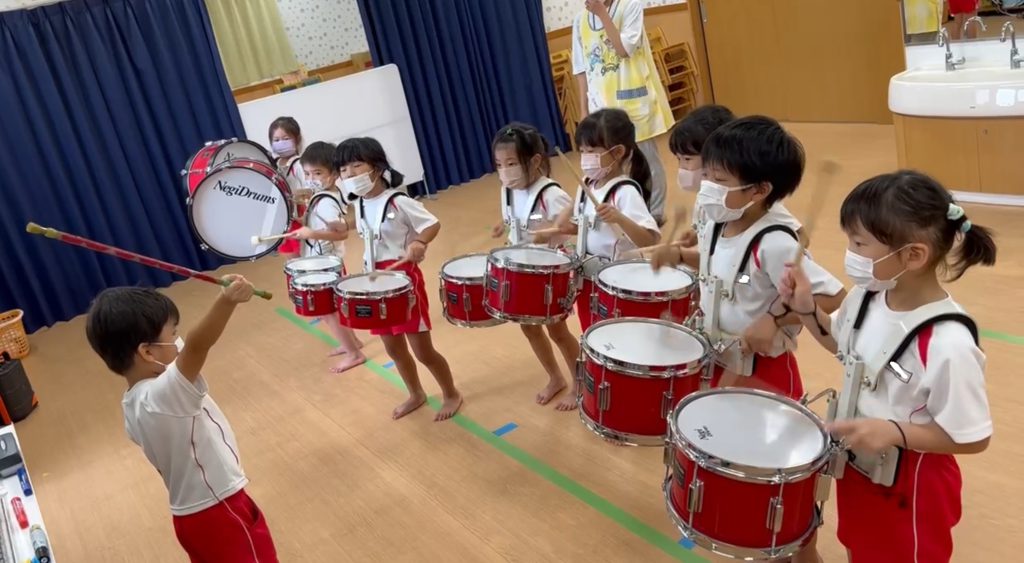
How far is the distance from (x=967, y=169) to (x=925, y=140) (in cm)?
27

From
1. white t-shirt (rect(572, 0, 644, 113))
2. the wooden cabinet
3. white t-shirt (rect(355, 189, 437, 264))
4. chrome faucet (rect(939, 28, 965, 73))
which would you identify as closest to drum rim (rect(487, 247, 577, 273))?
white t-shirt (rect(355, 189, 437, 264))

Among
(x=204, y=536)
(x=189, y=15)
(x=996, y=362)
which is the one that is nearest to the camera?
(x=204, y=536)

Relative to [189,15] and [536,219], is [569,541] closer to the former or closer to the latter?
[536,219]

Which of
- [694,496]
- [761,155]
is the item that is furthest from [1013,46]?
[694,496]

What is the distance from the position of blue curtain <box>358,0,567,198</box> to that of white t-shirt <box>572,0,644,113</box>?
7.28 feet

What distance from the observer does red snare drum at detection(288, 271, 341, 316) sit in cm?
306

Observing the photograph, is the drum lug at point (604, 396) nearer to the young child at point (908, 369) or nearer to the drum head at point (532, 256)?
the young child at point (908, 369)

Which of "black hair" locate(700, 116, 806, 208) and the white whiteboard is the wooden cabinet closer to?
"black hair" locate(700, 116, 806, 208)

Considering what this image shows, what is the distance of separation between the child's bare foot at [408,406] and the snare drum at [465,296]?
1.86ft

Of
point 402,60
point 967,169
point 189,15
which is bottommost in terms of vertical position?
point 967,169

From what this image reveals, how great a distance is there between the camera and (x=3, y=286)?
5242mm

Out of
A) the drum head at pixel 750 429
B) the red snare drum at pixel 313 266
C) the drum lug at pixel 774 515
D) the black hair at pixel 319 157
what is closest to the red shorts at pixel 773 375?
the drum head at pixel 750 429

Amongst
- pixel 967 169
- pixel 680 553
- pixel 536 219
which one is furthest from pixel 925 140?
pixel 680 553

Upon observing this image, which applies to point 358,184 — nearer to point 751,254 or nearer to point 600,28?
point 751,254
